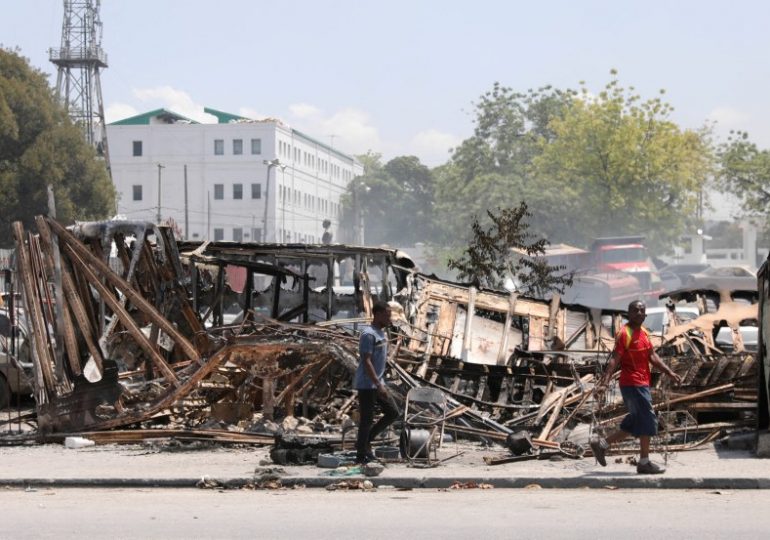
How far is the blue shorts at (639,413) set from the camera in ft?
38.5

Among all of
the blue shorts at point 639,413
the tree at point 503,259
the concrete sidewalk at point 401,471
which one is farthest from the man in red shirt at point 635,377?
the tree at point 503,259

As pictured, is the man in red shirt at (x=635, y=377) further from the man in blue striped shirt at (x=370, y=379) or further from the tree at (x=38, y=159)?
the tree at (x=38, y=159)

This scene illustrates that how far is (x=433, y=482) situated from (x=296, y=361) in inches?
172

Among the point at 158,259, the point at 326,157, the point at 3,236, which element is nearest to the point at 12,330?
the point at 158,259

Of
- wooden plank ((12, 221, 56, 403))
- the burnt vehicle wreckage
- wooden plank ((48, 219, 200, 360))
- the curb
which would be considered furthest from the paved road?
wooden plank ((48, 219, 200, 360))

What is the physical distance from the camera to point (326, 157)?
122 m

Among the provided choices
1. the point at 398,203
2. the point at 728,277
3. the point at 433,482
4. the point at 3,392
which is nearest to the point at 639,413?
the point at 433,482

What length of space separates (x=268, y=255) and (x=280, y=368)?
15.9 ft

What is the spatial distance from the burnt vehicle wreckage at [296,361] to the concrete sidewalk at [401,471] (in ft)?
1.51

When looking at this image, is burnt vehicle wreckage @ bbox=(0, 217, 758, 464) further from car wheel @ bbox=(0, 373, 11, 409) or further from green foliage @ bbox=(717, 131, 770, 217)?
green foliage @ bbox=(717, 131, 770, 217)

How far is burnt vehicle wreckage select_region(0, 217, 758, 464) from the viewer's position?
14.4 metres

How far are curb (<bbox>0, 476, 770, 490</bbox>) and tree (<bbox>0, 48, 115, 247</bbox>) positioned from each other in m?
44.3

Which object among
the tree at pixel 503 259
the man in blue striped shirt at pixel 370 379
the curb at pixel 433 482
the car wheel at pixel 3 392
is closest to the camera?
the curb at pixel 433 482

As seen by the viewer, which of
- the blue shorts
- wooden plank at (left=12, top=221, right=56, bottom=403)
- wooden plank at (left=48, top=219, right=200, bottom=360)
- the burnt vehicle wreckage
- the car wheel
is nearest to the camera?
the blue shorts
